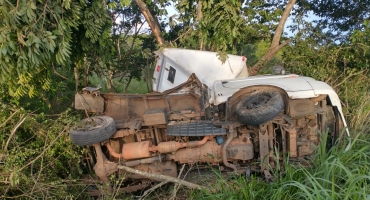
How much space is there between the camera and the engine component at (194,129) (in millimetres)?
3812

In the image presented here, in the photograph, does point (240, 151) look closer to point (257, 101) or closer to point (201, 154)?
point (201, 154)

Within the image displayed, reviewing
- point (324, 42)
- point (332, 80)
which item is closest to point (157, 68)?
point (332, 80)

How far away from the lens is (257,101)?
3857 mm

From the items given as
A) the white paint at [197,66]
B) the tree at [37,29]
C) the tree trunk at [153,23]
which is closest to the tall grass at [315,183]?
Result: the white paint at [197,66]

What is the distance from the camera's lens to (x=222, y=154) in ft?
12.8

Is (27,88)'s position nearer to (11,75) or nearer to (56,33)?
(11,75)

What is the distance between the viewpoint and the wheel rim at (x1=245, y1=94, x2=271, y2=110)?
377 centimetres

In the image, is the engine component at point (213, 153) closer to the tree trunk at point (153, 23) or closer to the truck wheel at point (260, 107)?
the truck wheel at point (260, 107)

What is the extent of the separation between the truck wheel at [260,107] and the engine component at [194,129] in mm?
353

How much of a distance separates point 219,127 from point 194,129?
314mm

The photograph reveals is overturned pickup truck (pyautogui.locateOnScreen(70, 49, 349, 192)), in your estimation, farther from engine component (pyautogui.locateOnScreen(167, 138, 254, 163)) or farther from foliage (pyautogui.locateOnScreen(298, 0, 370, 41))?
foliage (pyautogui.locateOnScreen(298, 0, 370, 41))

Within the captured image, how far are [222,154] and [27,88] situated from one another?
3207mm

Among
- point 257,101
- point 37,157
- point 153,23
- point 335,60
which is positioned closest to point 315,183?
point 257,101

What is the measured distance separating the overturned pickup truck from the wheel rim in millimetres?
12
